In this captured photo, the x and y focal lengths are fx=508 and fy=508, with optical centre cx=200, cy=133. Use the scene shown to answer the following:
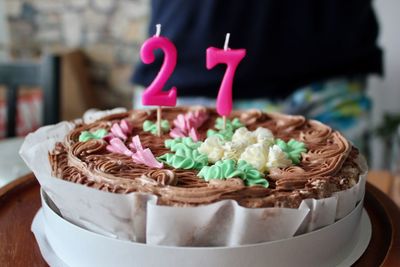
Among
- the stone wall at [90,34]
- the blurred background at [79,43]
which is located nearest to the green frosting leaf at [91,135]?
the blurred background at [79,43]

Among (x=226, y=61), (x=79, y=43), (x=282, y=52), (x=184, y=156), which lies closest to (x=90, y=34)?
(x=79, y=43)

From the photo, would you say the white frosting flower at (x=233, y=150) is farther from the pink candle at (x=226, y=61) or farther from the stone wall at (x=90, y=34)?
the stone wall at (x=90, y=34)

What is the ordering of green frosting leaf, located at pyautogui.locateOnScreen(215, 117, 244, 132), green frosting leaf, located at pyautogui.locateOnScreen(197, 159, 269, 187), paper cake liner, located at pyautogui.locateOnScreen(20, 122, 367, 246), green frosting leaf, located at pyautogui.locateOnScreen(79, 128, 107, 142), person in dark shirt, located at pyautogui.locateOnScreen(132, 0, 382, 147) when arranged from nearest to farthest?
paper cake liner, located at pyautogui.locateOnScreen(20, 122, 367, 246), green frosting leaf, located at pyautogui.locateOnScreen(197, 159, 269, 187), green frosting leaf, located at pyautogui.locateOnScreen(79, 128, 107, 142), green frosting leaf, located at pyautogui.locateOnScreen(215, 117, 244, 132), person in dark shirt, located at pyautogui.locateOnScreen(132, 0, 382, 147)

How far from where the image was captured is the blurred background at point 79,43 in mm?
3354

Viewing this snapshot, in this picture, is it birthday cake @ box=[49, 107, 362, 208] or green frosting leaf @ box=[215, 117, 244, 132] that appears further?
green frosting leaf @ box=[215, 117, 244, 132]

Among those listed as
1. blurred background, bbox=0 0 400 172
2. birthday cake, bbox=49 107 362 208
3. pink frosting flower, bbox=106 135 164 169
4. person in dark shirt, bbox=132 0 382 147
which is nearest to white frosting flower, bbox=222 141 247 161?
birthday cake, bbox=49 107 362 208

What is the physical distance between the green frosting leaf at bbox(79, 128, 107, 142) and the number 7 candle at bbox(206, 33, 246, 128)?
26cm

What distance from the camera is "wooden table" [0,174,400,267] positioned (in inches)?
34.6

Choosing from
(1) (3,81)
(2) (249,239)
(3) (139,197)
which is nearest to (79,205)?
(3) (139,197)

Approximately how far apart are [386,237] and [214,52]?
495mm

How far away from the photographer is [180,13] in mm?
1741

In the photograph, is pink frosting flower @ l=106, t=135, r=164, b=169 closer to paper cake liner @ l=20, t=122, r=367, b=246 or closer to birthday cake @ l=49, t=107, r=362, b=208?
birthday cake @ l=49, t=107, r=362, b=208

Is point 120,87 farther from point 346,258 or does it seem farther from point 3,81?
point 346,258

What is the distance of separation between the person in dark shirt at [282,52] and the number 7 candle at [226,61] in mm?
691
